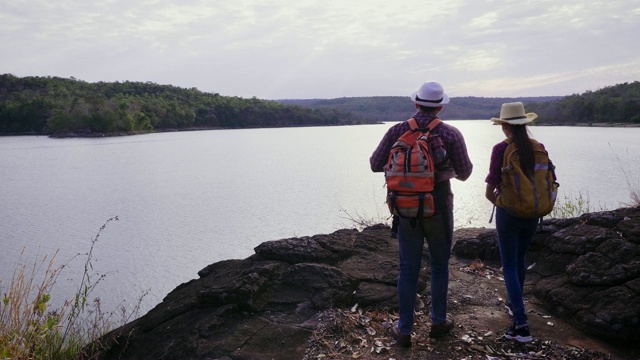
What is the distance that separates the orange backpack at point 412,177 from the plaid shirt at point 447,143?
121mm

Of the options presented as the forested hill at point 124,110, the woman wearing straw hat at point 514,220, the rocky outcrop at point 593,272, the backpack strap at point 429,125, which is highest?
the forested hill at point 124,110

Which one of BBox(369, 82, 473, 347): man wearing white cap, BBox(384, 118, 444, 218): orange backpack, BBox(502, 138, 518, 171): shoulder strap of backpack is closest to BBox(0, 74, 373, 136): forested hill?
BBox(369, 82, 473, 347): man wearing white cap

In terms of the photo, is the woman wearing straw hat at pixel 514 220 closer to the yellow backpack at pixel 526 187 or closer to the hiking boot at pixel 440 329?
the yellow backpack at pixel 526 187

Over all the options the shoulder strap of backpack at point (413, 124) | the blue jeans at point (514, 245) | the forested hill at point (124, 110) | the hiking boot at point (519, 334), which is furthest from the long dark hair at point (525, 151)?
the forested hill at point (124, 110)

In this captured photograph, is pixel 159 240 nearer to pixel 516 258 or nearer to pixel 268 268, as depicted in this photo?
pixel 268 268

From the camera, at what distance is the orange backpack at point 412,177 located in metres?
3.07

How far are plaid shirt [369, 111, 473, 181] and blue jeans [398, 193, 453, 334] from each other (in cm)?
28

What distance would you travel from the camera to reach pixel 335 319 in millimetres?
3740

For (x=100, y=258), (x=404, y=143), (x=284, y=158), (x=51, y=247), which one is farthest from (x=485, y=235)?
(x=284, y=158)

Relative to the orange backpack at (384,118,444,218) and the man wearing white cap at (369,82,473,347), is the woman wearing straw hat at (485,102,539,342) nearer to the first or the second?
the man wearing white cap at (369,82,473,347)

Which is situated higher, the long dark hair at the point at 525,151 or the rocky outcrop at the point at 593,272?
the long dark hair at the point at 525,151

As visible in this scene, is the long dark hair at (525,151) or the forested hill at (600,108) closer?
the long dark hair at (525,151)

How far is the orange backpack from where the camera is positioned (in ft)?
10.1

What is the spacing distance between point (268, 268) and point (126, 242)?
7.03m
